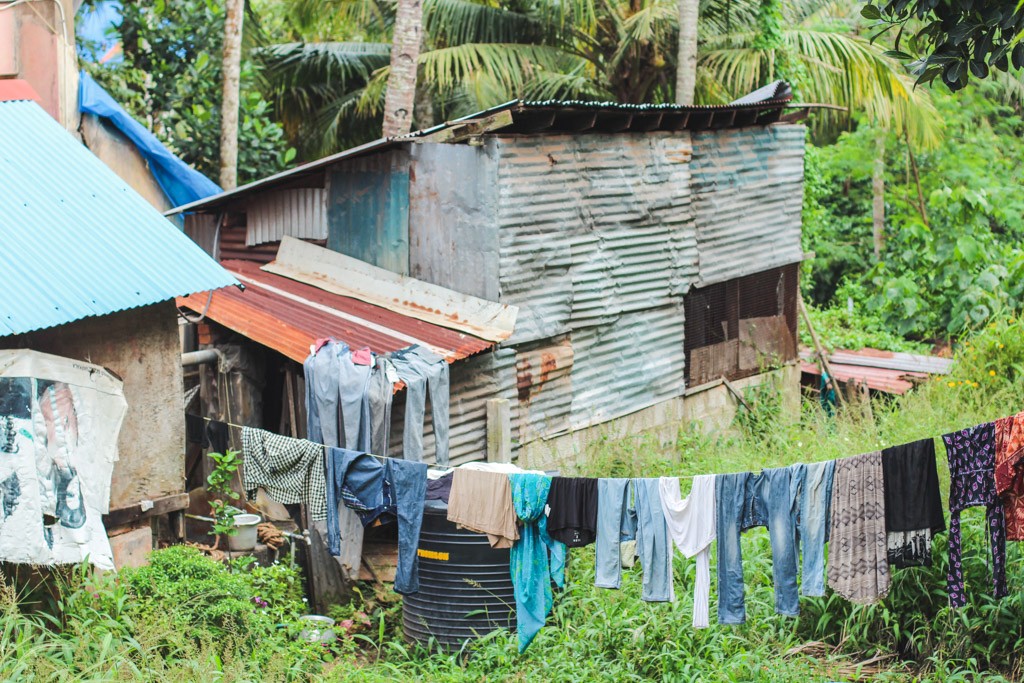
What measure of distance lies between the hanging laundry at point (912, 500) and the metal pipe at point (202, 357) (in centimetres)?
571

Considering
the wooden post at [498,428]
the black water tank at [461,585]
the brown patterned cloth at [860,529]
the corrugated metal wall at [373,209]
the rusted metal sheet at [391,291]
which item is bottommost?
the black water tank at [461,585]

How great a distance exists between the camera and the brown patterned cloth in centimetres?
588

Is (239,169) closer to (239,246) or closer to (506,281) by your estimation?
(239,246)

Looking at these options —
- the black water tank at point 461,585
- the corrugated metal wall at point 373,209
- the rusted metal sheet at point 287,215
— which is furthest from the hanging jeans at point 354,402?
the rusted metal sheet at point 287,215

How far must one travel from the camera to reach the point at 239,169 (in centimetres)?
1277

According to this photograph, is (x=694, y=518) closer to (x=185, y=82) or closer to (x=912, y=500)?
(x=912, y=500)

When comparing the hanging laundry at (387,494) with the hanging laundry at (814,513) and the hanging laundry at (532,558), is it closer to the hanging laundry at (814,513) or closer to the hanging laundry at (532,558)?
the hanging laundry at (532,558)

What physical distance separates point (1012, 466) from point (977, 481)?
249 millimetres

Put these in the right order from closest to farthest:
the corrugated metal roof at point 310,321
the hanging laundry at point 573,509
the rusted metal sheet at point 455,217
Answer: the hanging laundry at point 573,509, the corrugated metal roof at point 310,321, the rusted metal sheet at point 455,217

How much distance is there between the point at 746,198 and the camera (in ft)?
39.8

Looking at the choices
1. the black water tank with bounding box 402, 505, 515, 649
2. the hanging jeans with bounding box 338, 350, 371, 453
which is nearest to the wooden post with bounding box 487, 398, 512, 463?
the hanging jeans with bounding box 338, 350, 371, 453

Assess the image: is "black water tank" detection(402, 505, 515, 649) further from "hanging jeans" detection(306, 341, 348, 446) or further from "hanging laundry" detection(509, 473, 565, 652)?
"hanging jeans" detection(306, 341, 348, 446)

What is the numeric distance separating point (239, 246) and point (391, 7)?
23.1 ft

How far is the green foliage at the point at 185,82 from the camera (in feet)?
40.8
